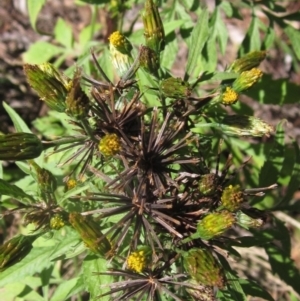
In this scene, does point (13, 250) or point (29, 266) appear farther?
point (29, 266)

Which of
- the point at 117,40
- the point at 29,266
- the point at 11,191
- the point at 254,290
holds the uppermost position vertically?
the point at 117,40

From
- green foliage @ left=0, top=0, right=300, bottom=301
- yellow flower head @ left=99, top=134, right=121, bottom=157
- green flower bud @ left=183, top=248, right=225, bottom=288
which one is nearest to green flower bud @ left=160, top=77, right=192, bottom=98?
green foliage @ left=0, top=0, right=300, bottom=301

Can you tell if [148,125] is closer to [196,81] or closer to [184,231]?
[196,81]

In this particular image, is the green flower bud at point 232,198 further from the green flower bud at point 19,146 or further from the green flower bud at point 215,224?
the green flower bud at point 19,146

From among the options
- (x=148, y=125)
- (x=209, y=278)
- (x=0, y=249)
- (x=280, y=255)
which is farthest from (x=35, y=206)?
(x=280, y=255)

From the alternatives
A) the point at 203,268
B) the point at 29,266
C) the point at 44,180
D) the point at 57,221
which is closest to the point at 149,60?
the point at 44,180

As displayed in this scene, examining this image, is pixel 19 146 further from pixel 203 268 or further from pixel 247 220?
pixel 247 220

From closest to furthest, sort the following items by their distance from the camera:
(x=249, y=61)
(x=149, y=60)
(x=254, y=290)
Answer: (x=149, y=60), (x=249, y=61), (x=254, y=290)
